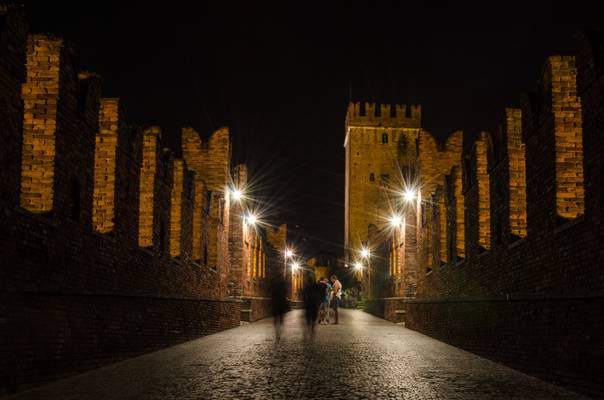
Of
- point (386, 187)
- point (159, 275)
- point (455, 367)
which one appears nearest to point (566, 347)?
point (455, 367)

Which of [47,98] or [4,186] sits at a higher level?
[47,98]

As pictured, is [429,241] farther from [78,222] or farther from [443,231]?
[78,222]

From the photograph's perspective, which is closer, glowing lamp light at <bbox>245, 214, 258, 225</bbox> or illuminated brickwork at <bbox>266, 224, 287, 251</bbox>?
glowing lamp light at <bbox>245, 214, 258, 225</bbox>

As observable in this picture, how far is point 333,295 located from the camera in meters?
26.8

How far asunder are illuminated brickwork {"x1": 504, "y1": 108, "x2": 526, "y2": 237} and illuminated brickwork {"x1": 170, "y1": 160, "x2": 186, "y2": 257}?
8.77 meters

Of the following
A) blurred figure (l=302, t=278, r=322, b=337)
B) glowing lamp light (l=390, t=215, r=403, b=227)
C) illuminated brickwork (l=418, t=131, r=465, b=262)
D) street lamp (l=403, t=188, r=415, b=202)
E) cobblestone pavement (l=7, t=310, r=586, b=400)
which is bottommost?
cobblestone pavement (l=7, t=310, r=586, b=400)

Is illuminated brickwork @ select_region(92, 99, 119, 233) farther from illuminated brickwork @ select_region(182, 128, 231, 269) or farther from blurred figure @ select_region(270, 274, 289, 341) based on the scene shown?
illuminated brickwork @ select_region(182, 128, 231, 269)

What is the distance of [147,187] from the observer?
16.4 m

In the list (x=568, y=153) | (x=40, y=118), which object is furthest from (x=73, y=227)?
(x=568, y=153)

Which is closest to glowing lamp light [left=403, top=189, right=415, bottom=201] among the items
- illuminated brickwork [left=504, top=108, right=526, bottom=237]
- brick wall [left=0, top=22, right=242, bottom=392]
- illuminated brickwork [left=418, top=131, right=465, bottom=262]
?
illuminated brickwork [left=418, top=131, right=465, bottom=262]

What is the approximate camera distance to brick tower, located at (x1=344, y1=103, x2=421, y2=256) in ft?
251

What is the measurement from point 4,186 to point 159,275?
27.2ft

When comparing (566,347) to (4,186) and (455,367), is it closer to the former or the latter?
(455,367)

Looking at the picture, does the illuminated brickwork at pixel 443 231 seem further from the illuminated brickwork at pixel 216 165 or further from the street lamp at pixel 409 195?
the illuminated brickwork at pixel 216 165
